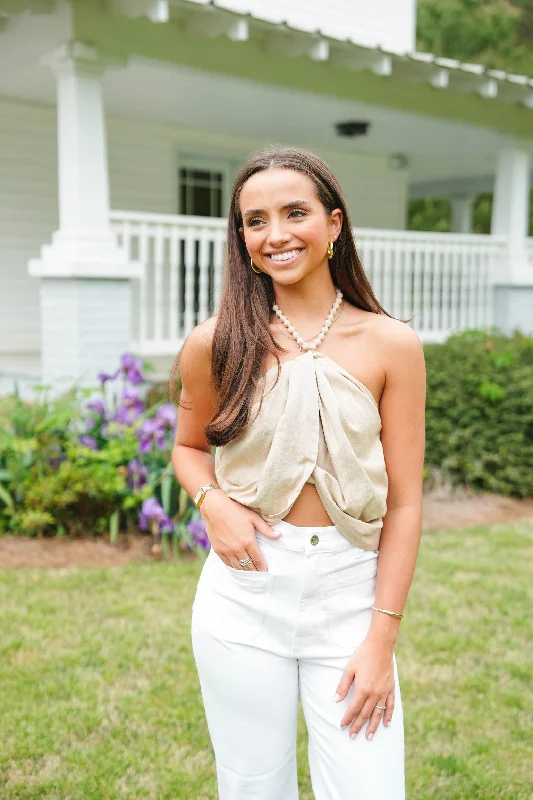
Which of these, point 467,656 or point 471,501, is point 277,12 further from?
point 467,656

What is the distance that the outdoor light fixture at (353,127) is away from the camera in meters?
10.2

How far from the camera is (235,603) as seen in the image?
5.92 feet

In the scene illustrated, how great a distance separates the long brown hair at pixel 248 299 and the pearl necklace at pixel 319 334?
3 centimetres

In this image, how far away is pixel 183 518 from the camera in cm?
516

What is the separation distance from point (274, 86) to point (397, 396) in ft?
23.8

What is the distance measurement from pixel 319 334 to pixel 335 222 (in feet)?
0.79

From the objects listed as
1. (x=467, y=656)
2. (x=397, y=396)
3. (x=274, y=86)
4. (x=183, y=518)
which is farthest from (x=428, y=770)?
(x=274, y=86)

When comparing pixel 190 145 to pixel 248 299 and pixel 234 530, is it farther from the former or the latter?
pixel 234 530

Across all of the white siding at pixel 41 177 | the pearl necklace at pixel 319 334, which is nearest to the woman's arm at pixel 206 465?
the pearl necklace at pixel 319 334

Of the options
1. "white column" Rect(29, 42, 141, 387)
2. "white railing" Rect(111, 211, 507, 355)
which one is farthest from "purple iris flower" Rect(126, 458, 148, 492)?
"white railing" Rect(111, 211, 507, 355)

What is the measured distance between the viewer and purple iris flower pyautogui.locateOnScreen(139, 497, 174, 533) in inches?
193

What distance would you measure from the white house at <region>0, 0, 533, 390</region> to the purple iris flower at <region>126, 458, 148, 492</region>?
2.03 metres

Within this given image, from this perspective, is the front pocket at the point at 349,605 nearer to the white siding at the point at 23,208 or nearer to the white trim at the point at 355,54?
the white trim at the point at 355,54

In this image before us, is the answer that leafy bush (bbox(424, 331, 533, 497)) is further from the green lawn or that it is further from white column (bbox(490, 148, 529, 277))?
white column (bbox(490, 148, 529, 277))
